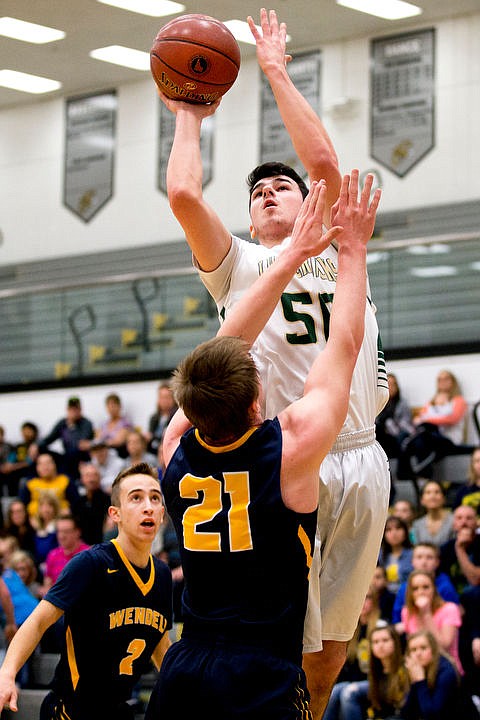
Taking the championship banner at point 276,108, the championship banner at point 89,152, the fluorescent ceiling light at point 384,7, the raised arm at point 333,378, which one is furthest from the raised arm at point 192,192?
the championship banner at point 89,152

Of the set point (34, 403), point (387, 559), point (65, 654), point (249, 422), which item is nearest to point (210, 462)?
point (249, 422)

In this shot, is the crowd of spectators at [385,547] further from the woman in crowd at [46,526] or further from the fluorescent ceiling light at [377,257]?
the fluorescent ceiling light at [377,257]

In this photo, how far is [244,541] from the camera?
3.67 metres

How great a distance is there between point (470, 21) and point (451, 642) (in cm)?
1123

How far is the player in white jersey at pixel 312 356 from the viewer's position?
14.8ft

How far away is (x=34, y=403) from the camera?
17.4m

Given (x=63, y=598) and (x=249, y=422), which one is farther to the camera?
(x=63, y=598)

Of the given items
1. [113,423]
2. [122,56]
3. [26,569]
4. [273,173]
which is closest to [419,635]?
[26,569]

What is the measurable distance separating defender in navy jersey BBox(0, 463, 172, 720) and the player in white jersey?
1.17 meters

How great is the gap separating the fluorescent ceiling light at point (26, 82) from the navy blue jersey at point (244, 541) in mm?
17998

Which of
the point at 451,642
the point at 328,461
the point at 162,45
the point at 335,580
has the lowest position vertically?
the point at 451,642

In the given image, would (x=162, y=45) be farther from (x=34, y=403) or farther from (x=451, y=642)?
(x=34, y=403)

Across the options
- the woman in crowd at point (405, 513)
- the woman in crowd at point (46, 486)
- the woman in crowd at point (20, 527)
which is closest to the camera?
the woman in crowd at point (405, 513)

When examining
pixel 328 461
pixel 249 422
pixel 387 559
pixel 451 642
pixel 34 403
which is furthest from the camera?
pixel 34 403
